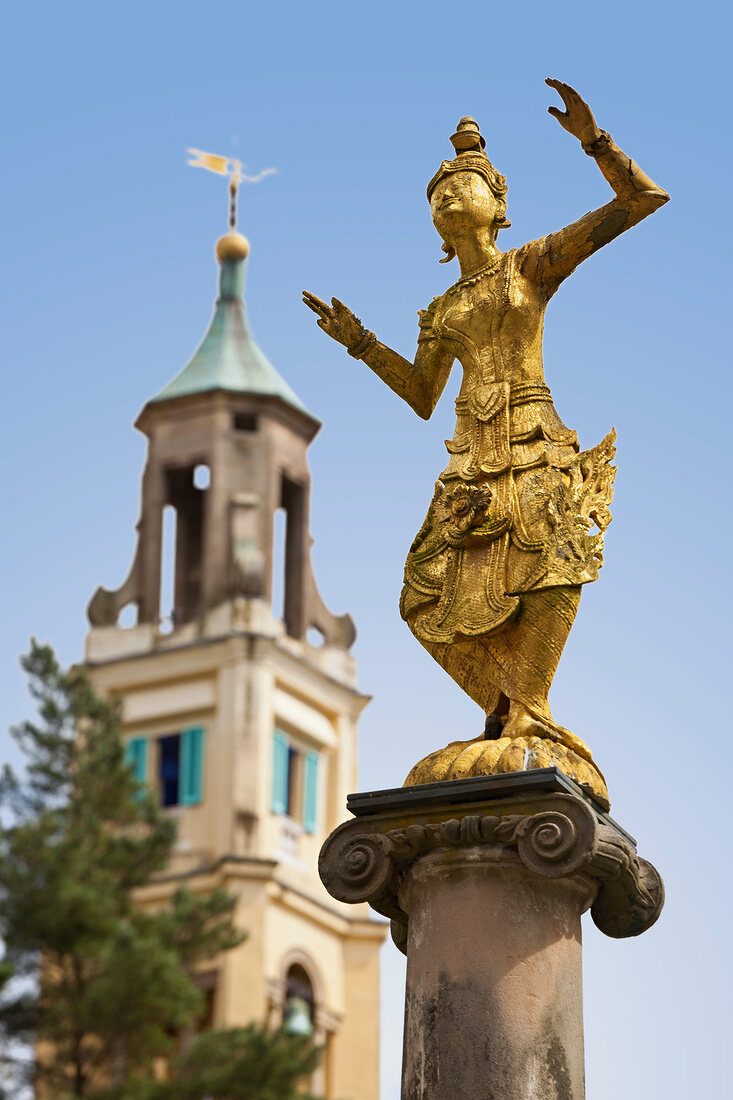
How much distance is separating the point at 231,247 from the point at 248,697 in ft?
41.9

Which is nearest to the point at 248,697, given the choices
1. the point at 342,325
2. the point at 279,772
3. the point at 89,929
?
the point at 279,772

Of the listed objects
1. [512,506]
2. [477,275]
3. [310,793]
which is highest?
[310,793]

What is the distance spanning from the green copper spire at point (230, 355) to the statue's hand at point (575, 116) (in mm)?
42261

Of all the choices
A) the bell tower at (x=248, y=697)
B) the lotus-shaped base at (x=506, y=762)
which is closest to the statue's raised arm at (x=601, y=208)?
the lotus-shaped base at (x=506, y=762)

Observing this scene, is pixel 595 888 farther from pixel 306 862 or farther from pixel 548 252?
pixel 306 862

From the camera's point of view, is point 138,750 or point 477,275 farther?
point 138,750

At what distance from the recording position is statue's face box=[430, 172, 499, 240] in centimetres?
921

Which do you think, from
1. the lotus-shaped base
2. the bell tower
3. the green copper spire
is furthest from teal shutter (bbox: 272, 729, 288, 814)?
the lotus-shaped base

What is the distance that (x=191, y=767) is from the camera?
47.6 metres

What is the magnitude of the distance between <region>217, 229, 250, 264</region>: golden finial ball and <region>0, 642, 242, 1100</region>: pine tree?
20.3 metres

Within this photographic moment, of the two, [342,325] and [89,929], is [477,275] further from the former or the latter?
[89,929]

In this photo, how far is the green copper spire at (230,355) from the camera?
5119 cm

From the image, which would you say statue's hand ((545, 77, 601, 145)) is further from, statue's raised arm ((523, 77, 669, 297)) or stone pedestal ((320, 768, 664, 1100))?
stone pedestal ((320, 768, 664, 1100))

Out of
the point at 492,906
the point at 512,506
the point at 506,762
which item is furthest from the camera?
the point at 512,506
